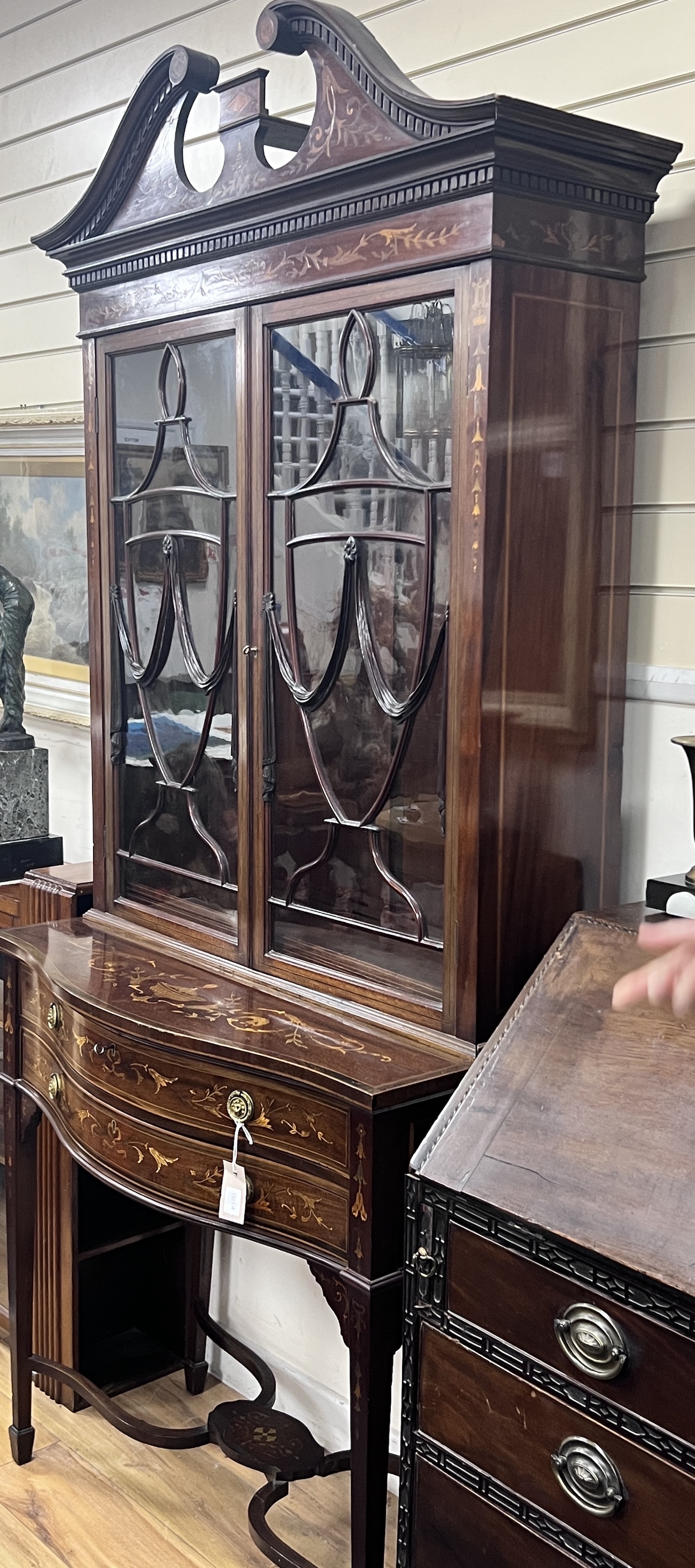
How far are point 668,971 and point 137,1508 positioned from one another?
208 cm

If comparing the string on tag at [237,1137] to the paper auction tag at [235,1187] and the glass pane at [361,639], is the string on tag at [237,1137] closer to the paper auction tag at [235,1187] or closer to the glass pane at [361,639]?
the paper auction tag at [235,1187]

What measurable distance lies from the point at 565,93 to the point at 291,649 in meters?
1.00

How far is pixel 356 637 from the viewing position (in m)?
2.03

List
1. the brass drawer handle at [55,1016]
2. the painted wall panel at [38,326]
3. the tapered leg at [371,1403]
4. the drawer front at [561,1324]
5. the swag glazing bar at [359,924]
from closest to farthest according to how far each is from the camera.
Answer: the drawer front at [561,1324] → the tapered leg at [371,1403] → the swag glazing bar at [359,924] → the brass drawer handle at [55,1016] → the painted wall panel at [38,326]

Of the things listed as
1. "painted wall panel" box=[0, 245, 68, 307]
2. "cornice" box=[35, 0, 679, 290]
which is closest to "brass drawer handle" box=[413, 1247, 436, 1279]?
"cornice" box=[35, 0, 679, 290]

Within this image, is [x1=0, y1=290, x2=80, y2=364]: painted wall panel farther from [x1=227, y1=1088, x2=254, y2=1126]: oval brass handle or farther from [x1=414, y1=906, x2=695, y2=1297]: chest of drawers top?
[x1=414, y1=906, x2=695, y2=1297]: chest of drawers top

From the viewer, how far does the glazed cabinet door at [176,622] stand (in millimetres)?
2264

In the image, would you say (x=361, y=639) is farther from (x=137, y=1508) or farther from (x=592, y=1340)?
(x=137, y=1508)

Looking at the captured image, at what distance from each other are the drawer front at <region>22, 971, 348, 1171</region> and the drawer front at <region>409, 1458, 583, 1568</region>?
42cm

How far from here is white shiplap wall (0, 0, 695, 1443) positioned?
204cm

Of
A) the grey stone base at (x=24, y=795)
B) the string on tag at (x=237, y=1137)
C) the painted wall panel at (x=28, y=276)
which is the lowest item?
the string on tag at (x=237, y=1137)

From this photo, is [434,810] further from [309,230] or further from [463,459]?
[309,230]

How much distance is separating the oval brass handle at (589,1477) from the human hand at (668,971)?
1.97ft

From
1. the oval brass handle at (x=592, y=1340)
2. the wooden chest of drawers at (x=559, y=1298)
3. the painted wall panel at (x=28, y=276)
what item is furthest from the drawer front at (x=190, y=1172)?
the painted wall panel at (x=28, y=276)
